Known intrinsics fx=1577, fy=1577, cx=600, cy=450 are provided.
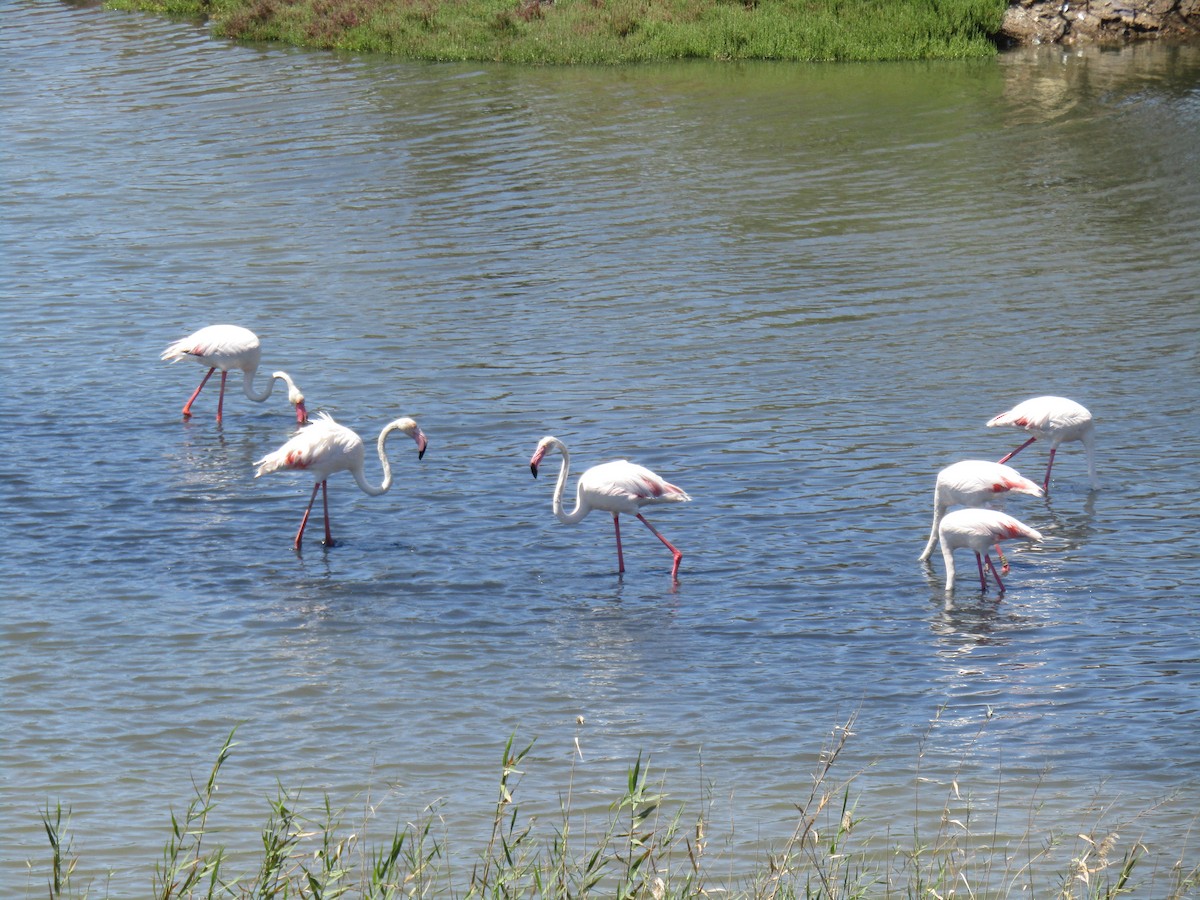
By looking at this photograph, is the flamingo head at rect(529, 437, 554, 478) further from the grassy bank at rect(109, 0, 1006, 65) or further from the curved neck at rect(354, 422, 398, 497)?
the grassy bank at rect(109, 0, 1006, 65)

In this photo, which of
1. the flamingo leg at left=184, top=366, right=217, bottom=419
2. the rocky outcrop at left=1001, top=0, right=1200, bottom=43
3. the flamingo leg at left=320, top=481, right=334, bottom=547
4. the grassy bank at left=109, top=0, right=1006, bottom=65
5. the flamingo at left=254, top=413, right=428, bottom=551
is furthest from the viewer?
the rocky outcrop at left=1001, top=0, right=1200, bottom=43

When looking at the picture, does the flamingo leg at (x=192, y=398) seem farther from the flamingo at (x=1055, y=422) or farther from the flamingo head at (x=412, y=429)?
the flamingo at (x=1055, y=422)

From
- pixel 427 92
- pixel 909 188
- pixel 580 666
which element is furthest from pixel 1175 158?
pixel 580 666

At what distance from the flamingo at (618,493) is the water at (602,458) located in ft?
1.06

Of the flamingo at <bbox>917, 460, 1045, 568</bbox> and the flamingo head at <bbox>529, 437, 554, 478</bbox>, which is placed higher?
the flamingo head at <bbox>529, 437, 554, 478</bbox>

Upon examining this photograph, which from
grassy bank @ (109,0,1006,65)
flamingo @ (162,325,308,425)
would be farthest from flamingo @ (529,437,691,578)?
grassy bank @ (109,0,1006,65)

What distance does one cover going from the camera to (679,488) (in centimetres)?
1209

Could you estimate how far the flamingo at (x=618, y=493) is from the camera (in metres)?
11.4

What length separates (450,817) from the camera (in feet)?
25.4

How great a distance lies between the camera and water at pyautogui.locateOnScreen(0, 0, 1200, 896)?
8.49m

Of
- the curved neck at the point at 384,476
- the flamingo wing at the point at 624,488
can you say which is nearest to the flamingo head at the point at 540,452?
the flamingo wing at the point at 624,488

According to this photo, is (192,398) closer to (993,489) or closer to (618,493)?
(618,493)

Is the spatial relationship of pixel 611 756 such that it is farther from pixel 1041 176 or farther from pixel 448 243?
pixel 1041 176

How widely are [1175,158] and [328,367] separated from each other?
1474 cm
